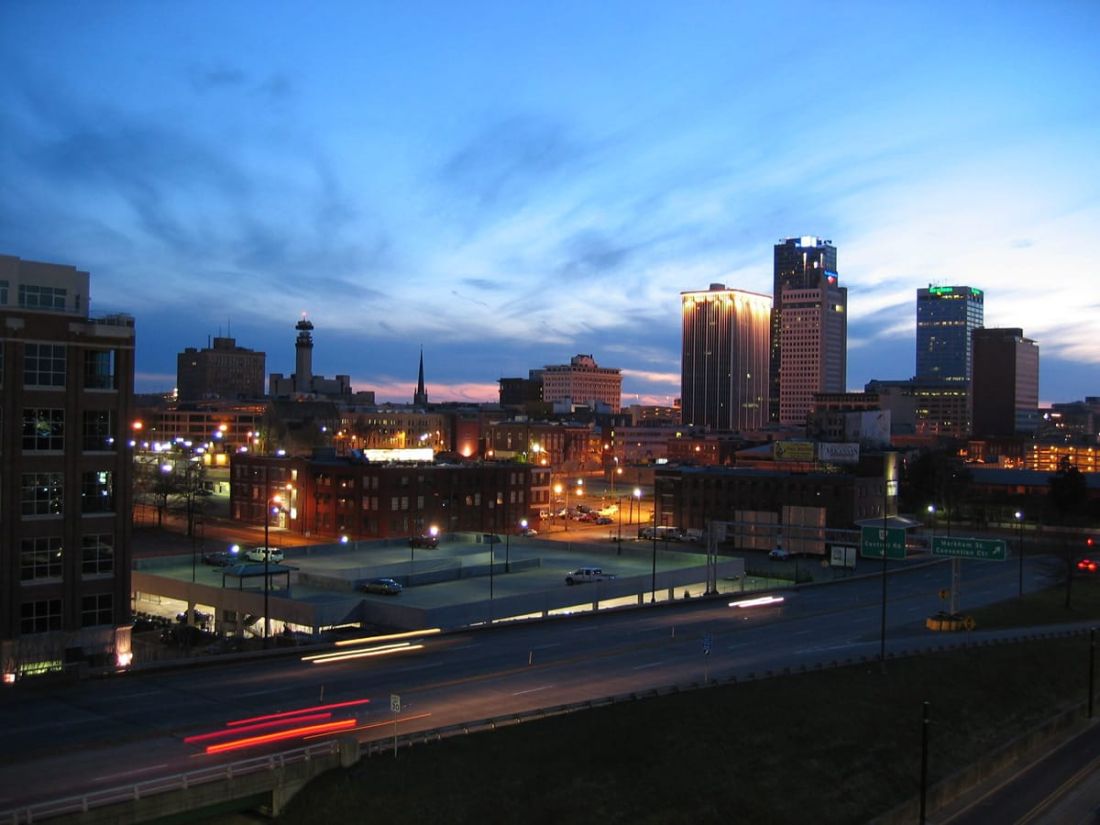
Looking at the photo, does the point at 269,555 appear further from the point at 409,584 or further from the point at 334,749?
the point at 334,749

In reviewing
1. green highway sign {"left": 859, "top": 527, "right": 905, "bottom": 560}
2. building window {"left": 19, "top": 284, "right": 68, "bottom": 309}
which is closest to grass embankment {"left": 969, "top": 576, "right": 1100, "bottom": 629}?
green highway sign {"left": 859, "top": 527, "right": 905, "bottom": 560}

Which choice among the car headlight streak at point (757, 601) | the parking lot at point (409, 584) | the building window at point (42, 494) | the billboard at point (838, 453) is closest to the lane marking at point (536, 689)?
the parking lot at point (409, 584)

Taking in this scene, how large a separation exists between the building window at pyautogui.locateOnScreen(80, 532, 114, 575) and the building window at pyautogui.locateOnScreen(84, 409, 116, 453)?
400 cm

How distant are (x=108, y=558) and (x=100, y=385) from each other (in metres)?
7.98

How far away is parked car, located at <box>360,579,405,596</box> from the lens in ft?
183

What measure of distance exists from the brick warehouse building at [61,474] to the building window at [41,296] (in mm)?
43

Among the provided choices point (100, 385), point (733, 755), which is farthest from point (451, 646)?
point (100, 385)

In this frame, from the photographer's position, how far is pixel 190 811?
23875mm

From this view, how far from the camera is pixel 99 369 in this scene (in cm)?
4394

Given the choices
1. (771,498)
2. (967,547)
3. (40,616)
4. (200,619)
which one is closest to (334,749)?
(40,616)

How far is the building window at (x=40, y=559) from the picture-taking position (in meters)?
41.0

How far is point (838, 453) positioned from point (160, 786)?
3874 inches

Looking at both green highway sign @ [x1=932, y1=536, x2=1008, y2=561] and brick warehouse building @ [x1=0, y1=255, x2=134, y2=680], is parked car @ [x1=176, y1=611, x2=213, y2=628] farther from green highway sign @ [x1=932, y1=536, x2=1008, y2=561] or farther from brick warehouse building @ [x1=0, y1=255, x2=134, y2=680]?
green highway sign @ [x1=932, y1=536, x2=1008, y2=561]

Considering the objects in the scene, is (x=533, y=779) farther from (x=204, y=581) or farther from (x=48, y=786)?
(x=204, y=581)
